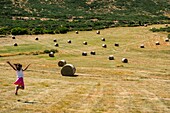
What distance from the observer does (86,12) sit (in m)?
145

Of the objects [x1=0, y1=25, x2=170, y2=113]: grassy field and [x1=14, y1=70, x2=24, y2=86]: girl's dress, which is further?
[x1=14, y1=70, x2=24, y2=86]: girl's dress

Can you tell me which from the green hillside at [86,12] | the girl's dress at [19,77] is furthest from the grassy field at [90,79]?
the green hillside at [86,12]

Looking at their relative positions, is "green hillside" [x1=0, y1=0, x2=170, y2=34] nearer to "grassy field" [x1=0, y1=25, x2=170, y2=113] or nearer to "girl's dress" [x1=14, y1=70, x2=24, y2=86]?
"grassy field" [x1=0, y1=25, x2=170, y2=113]

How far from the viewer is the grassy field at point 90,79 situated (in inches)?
852

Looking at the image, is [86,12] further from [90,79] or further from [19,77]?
[19,77]

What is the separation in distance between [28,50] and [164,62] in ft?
75.8

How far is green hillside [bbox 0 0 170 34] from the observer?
385ft

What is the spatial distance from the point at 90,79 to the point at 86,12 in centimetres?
11095

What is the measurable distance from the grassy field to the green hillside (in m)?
38.5

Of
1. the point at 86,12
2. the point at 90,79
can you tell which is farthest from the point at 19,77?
the point at 86,12

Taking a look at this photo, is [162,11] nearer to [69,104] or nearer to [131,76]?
[131,76]

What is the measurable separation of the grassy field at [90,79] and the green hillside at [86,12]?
38.5 meters

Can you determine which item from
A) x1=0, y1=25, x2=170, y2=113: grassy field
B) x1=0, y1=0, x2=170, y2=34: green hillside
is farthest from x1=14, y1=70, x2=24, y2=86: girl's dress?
x1=0, y1=0, x2=170, y2=34: green hillside

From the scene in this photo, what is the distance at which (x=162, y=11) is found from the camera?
152m
